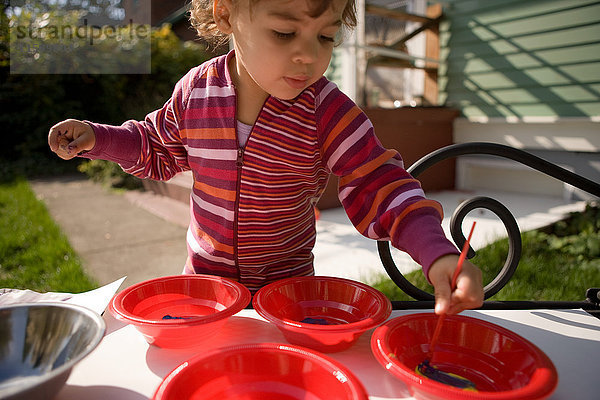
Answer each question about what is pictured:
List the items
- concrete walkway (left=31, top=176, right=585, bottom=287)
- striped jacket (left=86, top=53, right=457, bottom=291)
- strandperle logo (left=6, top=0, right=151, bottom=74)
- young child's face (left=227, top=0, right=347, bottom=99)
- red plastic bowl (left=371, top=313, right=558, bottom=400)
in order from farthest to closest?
strandperle logo (left=6, top=0, right=151, bottom=74) < concrete walkway (left=31, top=176, right=585, bottom=287) < striped jacket (left=86, top=53, right=457, bottom=291) < young child's face (left=227, top=0, right=347, bottom=99) < red plastic bowl (left=371, top=313, right=558, bottom=400)

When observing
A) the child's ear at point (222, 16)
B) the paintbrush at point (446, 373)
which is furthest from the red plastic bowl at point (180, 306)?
the child's ear at point (222, 16)

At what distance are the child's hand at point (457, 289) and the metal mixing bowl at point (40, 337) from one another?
0.47 meters

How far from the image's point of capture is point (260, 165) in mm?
1017

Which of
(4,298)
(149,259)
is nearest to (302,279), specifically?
(4,298)

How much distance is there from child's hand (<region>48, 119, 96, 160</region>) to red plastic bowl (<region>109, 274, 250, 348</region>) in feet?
1.12

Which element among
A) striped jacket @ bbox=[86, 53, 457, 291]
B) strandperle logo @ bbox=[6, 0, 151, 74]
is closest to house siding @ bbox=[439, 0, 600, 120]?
strandperle logo @ bbox=[6, 0, 151, 74]

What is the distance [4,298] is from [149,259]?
2.37m

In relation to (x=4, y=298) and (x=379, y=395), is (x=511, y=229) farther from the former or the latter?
(x=4, y=298)

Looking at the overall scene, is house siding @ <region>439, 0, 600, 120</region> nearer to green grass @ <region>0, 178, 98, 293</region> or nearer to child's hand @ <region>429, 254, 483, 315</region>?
green grass @ <region>0, 178, 98, 293</region>

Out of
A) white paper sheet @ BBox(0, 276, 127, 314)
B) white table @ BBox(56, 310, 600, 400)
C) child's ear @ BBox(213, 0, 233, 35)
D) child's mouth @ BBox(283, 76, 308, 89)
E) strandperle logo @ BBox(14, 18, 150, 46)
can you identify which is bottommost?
white table @ BBox(56, 310, 600, 400)

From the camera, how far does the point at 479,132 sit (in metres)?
5.08

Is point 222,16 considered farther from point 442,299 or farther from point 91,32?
point 91,32

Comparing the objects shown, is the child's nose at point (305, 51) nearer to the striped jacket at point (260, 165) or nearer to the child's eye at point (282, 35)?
the child's eye at point (282, 35)

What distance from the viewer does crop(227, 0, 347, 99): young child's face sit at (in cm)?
81
